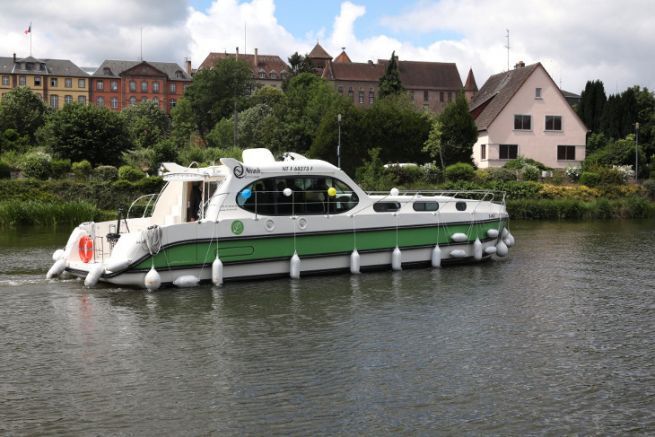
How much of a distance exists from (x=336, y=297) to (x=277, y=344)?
4326 mm

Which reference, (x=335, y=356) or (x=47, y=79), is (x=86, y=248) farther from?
(x=47, y=79)

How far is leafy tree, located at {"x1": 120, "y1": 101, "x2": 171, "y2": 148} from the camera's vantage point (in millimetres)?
78125

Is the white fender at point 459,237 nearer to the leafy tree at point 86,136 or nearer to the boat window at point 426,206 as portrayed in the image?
the boat window at point 426,206

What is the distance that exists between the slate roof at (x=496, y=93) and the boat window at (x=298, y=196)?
45.1m

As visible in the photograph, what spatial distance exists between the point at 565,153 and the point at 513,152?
188 inches

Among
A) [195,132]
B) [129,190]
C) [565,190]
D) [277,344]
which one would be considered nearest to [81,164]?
[129,190]

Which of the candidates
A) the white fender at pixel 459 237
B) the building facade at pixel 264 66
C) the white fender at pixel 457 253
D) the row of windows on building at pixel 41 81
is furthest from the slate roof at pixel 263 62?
the white fender at pixel 457 253

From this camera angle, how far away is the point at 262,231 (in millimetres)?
18625

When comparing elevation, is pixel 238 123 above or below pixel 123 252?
above

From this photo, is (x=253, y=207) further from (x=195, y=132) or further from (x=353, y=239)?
(x=195, y=132)

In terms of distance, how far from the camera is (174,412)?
970cm

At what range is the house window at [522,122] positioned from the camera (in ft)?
208

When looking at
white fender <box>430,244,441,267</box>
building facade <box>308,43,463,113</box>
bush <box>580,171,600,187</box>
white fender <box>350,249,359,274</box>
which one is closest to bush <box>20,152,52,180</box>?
white fender <box>350,249,359,274</box>

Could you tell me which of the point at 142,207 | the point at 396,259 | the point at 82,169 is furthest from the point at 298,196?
the point at 82,169
